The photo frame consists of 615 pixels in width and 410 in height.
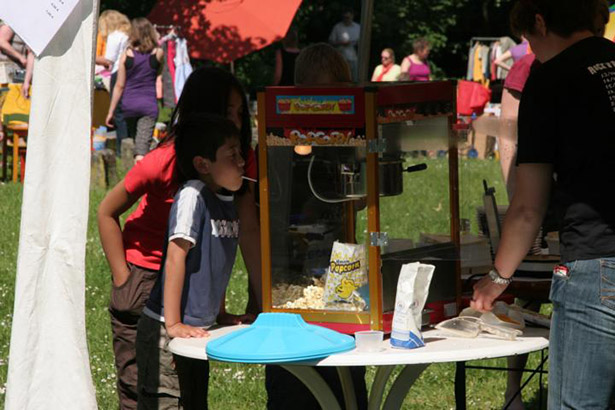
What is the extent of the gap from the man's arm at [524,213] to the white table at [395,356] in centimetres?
21

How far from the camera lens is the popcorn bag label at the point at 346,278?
2965 millimetres

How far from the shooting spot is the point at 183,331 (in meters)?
3.04

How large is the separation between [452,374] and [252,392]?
1.08 m

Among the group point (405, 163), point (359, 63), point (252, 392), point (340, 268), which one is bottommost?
point (252, 392)

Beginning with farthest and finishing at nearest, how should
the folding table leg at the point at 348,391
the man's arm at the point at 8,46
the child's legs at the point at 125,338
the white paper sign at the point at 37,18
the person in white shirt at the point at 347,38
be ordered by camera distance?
the person in white shirt at the point at 347,38 → the man's arm at the point at 8,46 → the child's legs at the point at 125,338 → the folding table leg at the point at 348,391 → the white paper sign at the point at 37,18

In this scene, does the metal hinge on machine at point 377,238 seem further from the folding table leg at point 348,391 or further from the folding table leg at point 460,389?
the folding table leg at point 460,389

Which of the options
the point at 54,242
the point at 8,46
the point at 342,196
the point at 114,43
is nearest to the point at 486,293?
the point at 342,196

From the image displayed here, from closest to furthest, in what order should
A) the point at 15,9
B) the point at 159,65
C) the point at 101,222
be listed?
the point at 15,9, the point at 101,222, the point at 159,65

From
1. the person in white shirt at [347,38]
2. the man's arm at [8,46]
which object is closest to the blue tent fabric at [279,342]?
the man's arm at [8,46]

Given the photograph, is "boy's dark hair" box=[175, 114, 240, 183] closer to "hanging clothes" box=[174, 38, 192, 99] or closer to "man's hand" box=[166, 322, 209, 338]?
"man's hand" box=[166, 322, 209, 338]

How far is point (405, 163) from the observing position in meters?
3.13

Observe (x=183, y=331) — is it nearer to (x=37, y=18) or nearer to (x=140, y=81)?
(x=37, y=18)

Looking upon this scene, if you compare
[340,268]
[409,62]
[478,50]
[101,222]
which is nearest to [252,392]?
[101,222]

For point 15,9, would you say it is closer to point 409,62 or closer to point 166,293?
point 166,293
